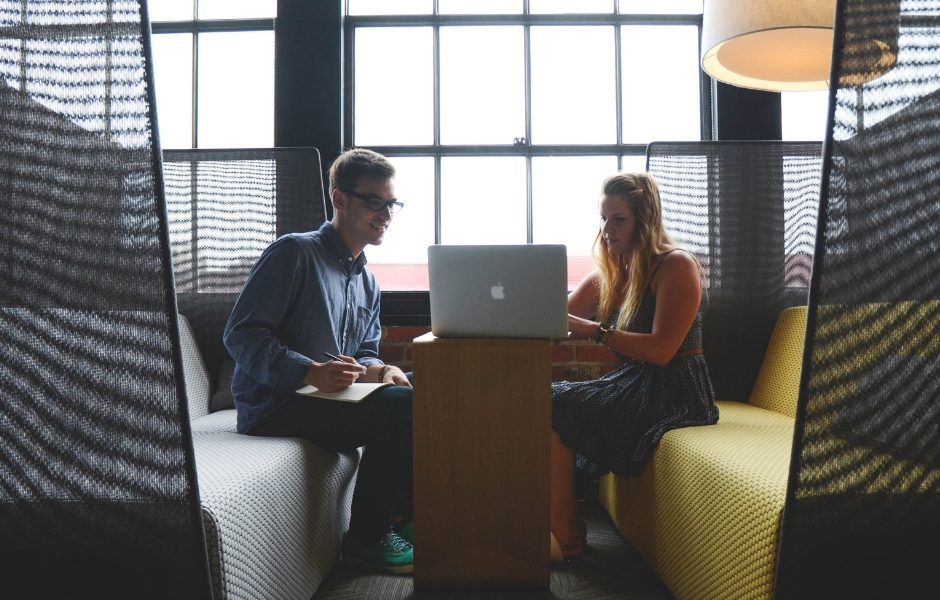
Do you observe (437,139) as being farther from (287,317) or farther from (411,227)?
(287,317)

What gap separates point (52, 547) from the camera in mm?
1023

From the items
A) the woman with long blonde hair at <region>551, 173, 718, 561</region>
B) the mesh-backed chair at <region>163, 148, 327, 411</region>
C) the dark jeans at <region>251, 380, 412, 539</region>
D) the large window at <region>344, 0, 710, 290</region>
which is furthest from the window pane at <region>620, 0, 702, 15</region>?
the dark jeans at <region>251, 380, 412, 539</region>

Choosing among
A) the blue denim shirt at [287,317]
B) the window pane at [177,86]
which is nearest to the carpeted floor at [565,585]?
the blue denim shirt at [287,317]

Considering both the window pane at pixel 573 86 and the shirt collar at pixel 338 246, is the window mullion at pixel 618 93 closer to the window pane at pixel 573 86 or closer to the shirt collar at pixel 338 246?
the window pane at pixel 573 86

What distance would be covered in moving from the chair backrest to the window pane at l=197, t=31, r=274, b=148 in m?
2.15

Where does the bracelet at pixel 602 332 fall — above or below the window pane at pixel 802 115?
below

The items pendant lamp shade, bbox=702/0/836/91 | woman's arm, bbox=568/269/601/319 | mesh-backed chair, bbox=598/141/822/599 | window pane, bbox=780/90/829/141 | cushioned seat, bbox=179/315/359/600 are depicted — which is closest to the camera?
cushioned seat, bbox=179/315/359/600

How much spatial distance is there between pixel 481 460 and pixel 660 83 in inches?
77.4

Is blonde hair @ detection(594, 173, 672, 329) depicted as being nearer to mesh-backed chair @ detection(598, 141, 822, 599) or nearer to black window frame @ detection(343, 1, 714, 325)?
mesh-backed chair @ detection(598, 141, 822, 599)

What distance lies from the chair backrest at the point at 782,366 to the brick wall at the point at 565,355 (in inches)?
23.0

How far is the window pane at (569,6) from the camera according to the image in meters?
3.01

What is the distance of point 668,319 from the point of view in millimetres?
2000

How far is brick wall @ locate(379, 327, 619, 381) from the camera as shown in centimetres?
286

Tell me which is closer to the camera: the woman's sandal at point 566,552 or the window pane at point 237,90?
the woman's sandal at point 566,552
